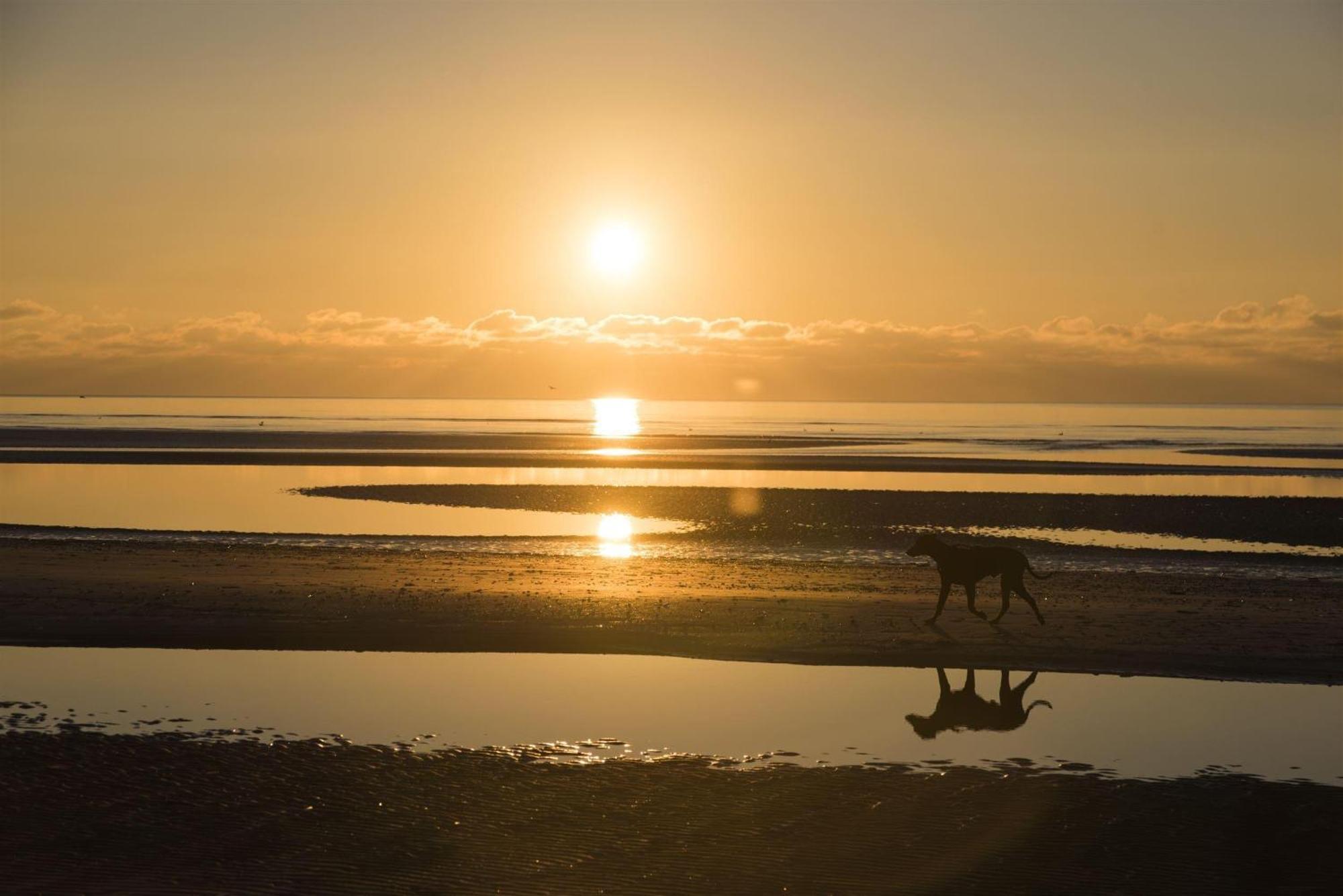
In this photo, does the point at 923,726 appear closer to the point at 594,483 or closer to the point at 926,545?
the point at 926,545

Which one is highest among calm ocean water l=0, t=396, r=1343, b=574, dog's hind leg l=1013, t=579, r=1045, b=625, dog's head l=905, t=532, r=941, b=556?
dog's head l=905, t=532, r=941, b=556

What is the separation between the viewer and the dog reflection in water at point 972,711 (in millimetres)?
15492

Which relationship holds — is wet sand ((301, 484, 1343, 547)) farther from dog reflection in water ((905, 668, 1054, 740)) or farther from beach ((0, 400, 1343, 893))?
dog reflection in water ((905, 668, 1054, 740))

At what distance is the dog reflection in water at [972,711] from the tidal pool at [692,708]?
0.04 metres

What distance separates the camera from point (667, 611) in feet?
77.9

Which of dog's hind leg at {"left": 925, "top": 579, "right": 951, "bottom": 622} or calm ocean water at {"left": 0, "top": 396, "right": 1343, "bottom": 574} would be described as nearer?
dog's hind leg at {"left": 925, "top": 579, "right": 951, "bottom": 622}

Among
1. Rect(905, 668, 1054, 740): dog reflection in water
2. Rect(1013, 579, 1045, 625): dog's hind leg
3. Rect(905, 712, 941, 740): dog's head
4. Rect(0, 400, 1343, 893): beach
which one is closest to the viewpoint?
Rect(0, 400, 1343, 893): beach

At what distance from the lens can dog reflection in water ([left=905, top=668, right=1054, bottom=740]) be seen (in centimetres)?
1549

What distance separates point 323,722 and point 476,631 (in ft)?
21.7

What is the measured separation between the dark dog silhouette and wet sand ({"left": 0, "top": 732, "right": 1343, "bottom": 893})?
944 centimetres

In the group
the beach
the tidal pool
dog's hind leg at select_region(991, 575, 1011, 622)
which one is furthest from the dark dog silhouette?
the tidal pool

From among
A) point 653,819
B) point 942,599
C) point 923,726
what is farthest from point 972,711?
point 942,599

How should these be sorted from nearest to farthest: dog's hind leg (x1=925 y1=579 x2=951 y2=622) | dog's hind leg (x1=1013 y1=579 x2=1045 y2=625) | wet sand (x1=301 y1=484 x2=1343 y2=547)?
1. dog's hind leg (x1=1013 y1=579 x2=1045 y2=625)
2. dog's hind leg (x1=925 y1=579 x2=951 y2=622)
3. wet sand (x1=301 y1=484 x2=1343 y2=547)

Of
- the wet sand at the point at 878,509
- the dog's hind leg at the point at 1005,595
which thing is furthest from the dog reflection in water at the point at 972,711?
the wet sand at the point at 878,509
